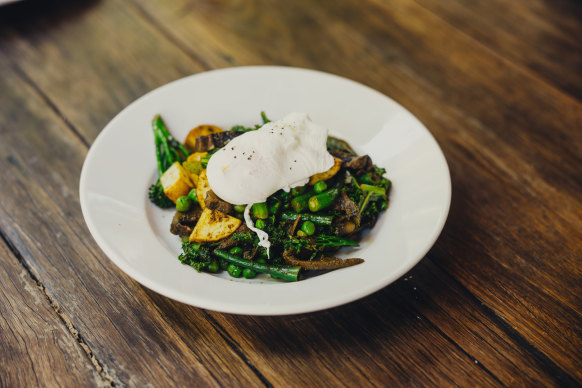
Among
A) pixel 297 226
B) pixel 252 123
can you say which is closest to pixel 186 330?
pixel 297 226

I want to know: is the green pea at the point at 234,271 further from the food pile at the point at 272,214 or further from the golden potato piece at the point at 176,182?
the golden potato piece at the point at 176,182

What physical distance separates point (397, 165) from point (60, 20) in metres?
4.02

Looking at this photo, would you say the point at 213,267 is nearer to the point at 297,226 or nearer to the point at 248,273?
the point at 248,273

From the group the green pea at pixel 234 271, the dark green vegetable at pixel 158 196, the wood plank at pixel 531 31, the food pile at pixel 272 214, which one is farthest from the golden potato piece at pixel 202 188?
the wood plank at pixel 531 31

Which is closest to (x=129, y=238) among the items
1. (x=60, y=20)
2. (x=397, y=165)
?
(x=397, y=165)

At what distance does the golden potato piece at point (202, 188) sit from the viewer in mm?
2893

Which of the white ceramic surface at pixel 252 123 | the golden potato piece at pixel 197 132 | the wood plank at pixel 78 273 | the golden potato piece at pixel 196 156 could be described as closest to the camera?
the white ceramic surface at pixel 252 123

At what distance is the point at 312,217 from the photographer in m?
2.84

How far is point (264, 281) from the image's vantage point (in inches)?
105

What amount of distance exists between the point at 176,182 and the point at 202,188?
19 cm

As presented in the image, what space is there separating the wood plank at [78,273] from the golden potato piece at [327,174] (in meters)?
1.08

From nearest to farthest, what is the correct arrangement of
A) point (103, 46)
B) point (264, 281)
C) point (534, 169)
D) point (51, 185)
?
point (264, 281) → point (51, 185) → point (534, 169) → point (103, 46)

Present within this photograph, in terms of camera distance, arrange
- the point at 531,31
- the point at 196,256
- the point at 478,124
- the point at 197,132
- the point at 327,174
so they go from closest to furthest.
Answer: the point at 196,256
the point at 327,174
the point at 197,132
the point at 478,124
the point at 531,31

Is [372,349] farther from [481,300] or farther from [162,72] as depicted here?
[162,72]
